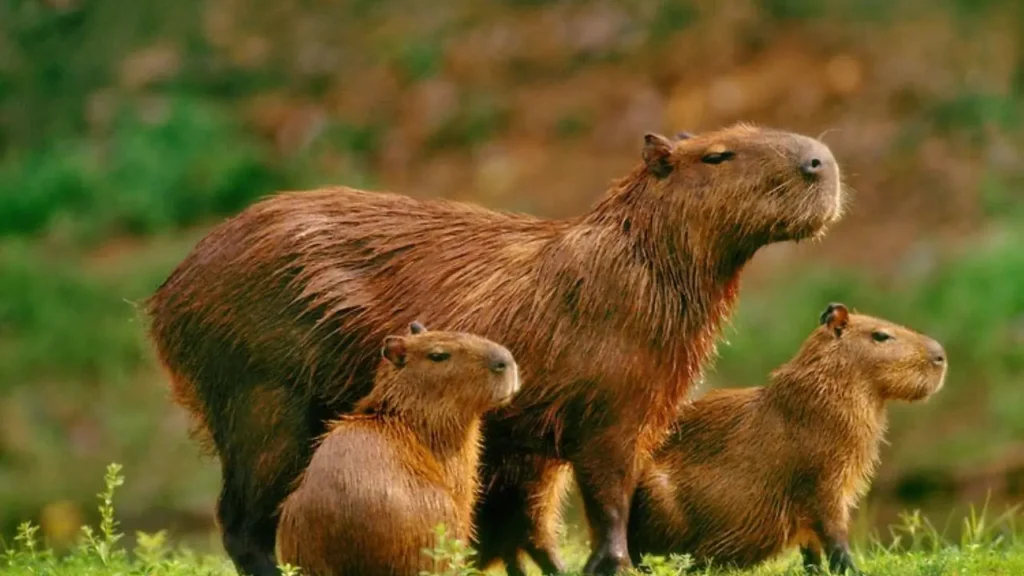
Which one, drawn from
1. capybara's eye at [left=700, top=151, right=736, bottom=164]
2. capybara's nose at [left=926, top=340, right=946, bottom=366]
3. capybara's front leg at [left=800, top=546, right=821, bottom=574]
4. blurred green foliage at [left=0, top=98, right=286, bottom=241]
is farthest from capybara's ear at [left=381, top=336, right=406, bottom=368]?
blurred green foliage at [left=0, top=98, right=286, bottom=241]

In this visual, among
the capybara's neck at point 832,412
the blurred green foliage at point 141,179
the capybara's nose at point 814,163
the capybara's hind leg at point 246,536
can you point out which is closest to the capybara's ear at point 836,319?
the capybara's neck at point 832,412

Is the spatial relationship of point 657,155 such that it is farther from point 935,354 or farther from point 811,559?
point 811,559

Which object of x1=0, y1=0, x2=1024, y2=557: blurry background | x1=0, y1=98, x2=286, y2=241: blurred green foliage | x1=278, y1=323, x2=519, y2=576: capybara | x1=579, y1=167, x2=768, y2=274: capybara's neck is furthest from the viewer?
x1=0, y1=98, x2=286, y2=241: blurred green foliage

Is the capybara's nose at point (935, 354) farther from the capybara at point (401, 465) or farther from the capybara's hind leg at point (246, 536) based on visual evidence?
the capybara's hind leg at point (246, 536)

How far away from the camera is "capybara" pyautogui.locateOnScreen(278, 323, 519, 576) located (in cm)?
632

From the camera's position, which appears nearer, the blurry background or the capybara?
the capybara

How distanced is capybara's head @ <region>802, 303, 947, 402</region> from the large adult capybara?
1.57 ft

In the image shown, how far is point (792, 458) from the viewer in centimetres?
725

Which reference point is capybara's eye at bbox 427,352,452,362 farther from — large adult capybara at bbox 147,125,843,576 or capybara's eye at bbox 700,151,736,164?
capybara's eye at bbox 700,151,736,164

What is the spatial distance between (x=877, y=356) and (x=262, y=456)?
7.65 ft

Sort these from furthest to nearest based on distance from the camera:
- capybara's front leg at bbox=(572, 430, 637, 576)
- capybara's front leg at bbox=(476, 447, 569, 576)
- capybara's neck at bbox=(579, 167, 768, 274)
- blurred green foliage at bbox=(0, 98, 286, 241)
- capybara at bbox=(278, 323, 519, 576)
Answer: blurred green foliage at bbox=(0, 98, 286, 241)
capybara's front leg at bbox=(476, 447, 569, 576)
capybara's neck at bbox=(579, 167, 768, 274)
capybara's front leg at bbox=(572, 430, 637, 576)
capybara at bbox=(278, 323, 519, 576)

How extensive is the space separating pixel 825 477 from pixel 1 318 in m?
9.92

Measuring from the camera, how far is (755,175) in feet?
23.0

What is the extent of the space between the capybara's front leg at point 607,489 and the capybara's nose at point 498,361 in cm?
55
